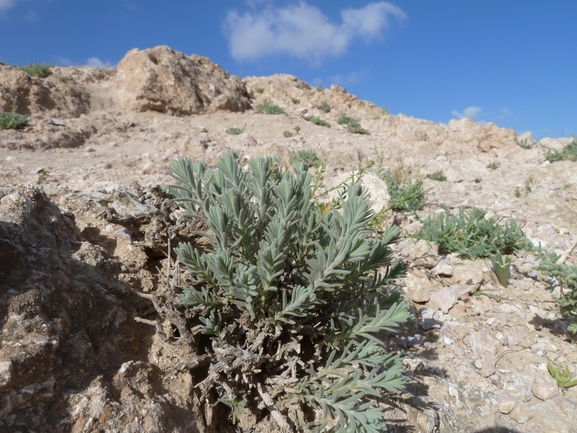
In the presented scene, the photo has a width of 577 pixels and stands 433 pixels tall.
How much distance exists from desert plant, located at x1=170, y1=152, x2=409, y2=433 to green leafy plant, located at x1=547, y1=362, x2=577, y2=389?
1296 millimetres

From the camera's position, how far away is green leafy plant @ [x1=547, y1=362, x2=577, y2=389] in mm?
2160

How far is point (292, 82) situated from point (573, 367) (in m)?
14.2

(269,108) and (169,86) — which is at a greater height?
(269,108)

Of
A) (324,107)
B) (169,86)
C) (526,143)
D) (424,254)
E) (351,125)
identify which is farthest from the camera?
(324,107)

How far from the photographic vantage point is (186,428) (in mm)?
1398

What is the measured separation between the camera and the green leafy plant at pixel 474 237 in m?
3.40

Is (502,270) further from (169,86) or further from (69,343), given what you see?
(169,86)

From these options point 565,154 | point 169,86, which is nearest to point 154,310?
point 565,154

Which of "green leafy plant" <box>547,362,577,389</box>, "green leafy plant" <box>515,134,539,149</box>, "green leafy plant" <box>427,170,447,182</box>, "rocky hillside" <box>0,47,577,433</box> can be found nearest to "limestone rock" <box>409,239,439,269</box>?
"rocky hillside" <box>0,47,577,433</box>

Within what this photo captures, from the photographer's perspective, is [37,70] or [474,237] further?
[37,70]

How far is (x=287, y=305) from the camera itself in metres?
1.45

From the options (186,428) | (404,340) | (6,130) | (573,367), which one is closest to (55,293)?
(186,428)

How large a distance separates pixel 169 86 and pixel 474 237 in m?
8.67

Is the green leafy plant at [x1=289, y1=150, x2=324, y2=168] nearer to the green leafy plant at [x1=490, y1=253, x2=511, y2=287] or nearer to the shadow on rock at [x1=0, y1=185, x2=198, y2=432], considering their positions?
the green leafy plant at [x1=490, y1=253, x2=511, y2=287]
